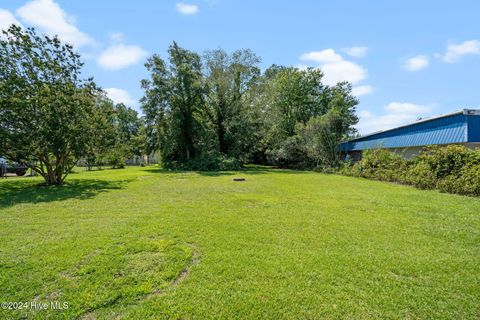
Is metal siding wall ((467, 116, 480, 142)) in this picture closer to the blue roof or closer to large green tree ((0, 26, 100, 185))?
the blue roof

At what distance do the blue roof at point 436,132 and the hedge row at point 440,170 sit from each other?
175 centimetres

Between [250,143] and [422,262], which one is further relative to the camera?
[250,143]

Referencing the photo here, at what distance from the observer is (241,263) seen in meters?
3.18

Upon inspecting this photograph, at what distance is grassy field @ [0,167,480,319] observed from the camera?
2.35 meters

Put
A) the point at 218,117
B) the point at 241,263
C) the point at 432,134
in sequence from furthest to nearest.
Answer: the point at 218,117
the point at 432,134
the point at 241,263

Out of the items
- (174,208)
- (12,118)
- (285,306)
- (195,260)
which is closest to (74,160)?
(12,118)

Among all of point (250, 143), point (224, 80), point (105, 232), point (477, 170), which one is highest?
point (224, 80)

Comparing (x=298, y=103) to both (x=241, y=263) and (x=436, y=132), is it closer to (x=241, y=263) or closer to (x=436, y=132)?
(x=436, y=132)

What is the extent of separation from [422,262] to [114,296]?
3.93 m

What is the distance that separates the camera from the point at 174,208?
6.20m

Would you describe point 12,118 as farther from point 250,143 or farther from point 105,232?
point 250,143

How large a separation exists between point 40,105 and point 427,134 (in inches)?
742

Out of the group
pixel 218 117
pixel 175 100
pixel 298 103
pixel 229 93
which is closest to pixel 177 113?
pixel 175 100

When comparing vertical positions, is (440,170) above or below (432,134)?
below
